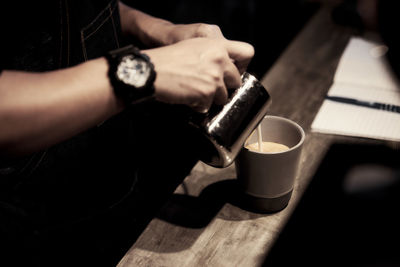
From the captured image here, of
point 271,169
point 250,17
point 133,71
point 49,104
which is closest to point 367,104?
point 271,169

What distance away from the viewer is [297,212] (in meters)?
0.94

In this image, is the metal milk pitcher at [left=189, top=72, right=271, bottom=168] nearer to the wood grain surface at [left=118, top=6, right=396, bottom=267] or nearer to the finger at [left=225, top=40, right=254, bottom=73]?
the finger at [left=225, top=40, right=254, bottom=73]

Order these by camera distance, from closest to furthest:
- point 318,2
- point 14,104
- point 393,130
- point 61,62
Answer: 1. point 14,104
2. point 61,62
3. point 393,130
4. point 318,2

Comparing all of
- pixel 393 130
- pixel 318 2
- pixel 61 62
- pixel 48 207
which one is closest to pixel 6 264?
pixel 48 207

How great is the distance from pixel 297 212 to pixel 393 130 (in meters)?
0.46

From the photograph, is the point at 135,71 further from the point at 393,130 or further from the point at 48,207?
the point at 393,130

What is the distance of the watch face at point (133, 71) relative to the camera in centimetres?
79

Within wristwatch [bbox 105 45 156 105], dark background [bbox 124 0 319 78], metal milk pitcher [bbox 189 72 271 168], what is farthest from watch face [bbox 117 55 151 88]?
dark background [bbox 124 0 319 78]

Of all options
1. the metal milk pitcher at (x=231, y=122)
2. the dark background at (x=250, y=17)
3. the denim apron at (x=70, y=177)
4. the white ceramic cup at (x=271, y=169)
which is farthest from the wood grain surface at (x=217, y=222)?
the dark background at (x=250, y=17)

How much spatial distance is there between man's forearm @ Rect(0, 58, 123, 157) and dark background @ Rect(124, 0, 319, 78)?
109 inches

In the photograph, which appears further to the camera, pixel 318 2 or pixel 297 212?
pixel 318 2

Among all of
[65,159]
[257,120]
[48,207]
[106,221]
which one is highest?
[257,120]

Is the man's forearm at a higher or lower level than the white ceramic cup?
higher

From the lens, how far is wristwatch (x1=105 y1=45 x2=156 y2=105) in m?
0.79
